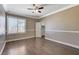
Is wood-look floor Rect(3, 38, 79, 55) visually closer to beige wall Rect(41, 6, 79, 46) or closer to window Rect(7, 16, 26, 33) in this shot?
beige wall Rect(41, 6, 79, 46)

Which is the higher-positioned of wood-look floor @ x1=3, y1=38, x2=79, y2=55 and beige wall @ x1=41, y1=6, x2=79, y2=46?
beige wall @ x1=41, y1=6, x2=79, y2=46

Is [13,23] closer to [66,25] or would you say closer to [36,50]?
[36,50]

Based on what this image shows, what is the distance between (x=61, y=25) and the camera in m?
4.61

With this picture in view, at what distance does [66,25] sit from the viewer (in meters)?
4.23

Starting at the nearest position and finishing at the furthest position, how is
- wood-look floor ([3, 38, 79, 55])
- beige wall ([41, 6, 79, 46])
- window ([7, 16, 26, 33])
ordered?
wood-look floor ([3, 38, 79, 55])
beige wall ([41, 6, 79, 46])
window ([7, 16, 26, 33])

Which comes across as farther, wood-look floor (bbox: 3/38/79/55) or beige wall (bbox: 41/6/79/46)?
beige wall (bbox: 41/6/79/46)

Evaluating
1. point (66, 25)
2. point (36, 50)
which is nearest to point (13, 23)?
point (36, 50)

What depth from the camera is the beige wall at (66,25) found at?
145 inches

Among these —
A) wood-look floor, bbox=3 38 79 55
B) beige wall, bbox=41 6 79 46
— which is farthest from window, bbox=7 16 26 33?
beige wall, bbox=41 6 79 46

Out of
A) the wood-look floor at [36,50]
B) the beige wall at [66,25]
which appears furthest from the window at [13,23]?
the beige wall at [66,25]

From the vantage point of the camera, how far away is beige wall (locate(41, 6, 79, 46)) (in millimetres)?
3676

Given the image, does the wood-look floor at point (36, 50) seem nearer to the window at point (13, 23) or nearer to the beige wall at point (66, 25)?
the beige wall at point (66, 25)
